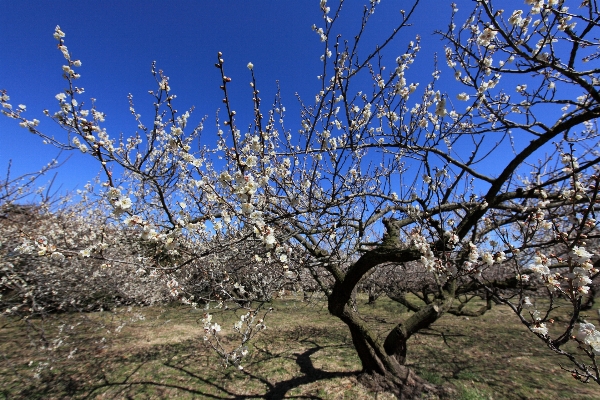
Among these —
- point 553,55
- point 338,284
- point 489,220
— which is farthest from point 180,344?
point 553,55

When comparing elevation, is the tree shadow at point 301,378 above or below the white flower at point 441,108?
below

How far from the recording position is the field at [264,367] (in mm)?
4441

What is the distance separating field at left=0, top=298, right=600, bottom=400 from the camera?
14.6 feet

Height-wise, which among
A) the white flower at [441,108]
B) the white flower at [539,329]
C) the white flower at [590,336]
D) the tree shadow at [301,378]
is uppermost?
the white flower at [441,108]

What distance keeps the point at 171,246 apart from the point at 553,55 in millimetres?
3355

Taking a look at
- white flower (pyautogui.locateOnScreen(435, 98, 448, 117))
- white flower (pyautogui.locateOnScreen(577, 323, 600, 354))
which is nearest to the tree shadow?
white flower (pyautogui.locateOnScreen(577, 323, 600, 354))

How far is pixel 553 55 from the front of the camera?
2113 millimetres

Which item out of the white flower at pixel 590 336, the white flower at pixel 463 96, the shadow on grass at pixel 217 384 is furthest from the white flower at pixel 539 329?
the shadow on grass at pixel 217 384

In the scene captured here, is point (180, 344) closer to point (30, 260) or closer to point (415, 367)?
point (30, 260)

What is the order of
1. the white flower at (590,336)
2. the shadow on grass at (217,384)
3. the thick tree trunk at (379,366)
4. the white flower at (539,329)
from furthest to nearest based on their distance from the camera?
the shadow on grass at (217,384), the thick tree trunk at (379,366), the white flower at (539,329), the white flower at (590,336)

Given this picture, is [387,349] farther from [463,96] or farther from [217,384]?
[463,96]

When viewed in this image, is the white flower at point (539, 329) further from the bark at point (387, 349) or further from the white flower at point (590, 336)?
the bark at point (387, 349)

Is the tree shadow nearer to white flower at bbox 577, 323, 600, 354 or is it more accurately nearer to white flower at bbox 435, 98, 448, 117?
white flower at bbox 577, 323, 600, 354

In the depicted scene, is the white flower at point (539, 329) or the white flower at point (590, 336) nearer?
the white flower at point (590, 336)
